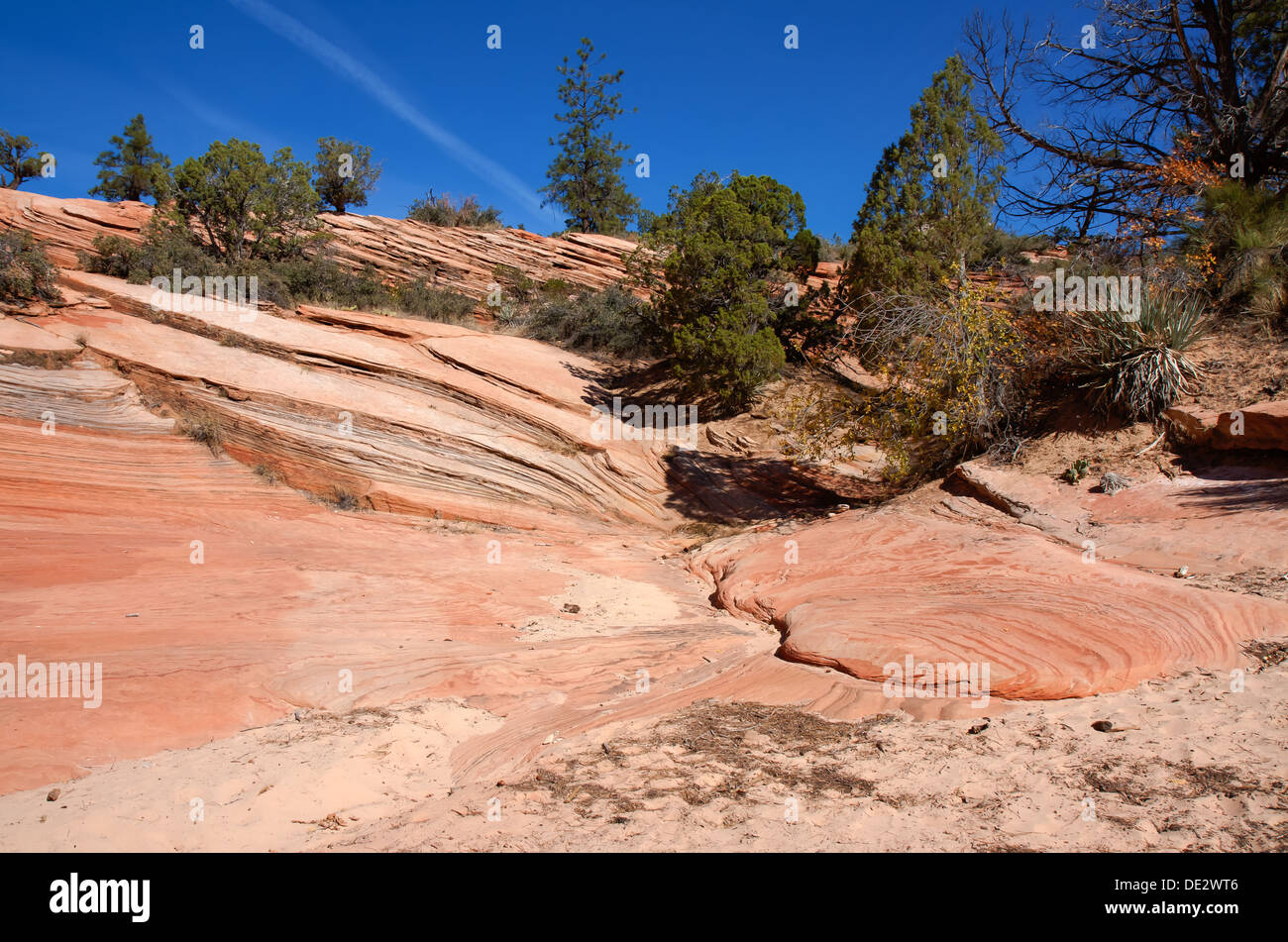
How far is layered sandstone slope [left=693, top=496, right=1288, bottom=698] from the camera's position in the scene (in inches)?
213

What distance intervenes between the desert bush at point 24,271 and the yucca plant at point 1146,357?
52.1 feet

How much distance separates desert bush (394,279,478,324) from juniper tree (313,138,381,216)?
1008 cm

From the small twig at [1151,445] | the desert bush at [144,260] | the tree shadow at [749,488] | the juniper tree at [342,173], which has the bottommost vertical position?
the tree shadow at [749,488]

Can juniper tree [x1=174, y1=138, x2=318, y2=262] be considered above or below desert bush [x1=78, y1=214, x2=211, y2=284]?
above

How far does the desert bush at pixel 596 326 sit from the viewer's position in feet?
62.5

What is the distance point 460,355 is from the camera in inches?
587

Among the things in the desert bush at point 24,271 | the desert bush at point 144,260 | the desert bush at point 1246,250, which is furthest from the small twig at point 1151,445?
the desert bush at point 144,260

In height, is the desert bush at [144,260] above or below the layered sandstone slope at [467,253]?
below

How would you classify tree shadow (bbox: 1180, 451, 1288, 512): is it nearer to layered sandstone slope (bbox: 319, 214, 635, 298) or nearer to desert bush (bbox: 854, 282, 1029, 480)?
desert bush (bbox: 854, 282, 1029, 480)

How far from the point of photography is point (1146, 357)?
9.43 meters

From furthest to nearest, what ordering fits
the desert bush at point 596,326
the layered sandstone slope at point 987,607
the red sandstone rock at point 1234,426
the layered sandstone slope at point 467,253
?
the layered sandstone slope at point 467,253 → the desert bush at point 596,326 → the red sandstone rock at point 1234,426 → the layered sandstone slope at point 987,607

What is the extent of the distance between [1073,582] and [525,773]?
4977mm

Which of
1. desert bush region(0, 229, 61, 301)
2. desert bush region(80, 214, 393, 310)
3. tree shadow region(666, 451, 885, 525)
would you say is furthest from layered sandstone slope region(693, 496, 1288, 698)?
desert bush region(80, 214, 393, 310)

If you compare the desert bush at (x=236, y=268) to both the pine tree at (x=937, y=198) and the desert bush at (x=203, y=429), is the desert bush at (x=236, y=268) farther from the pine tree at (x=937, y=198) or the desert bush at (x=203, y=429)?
the pine tree at (x=937, y=198)
